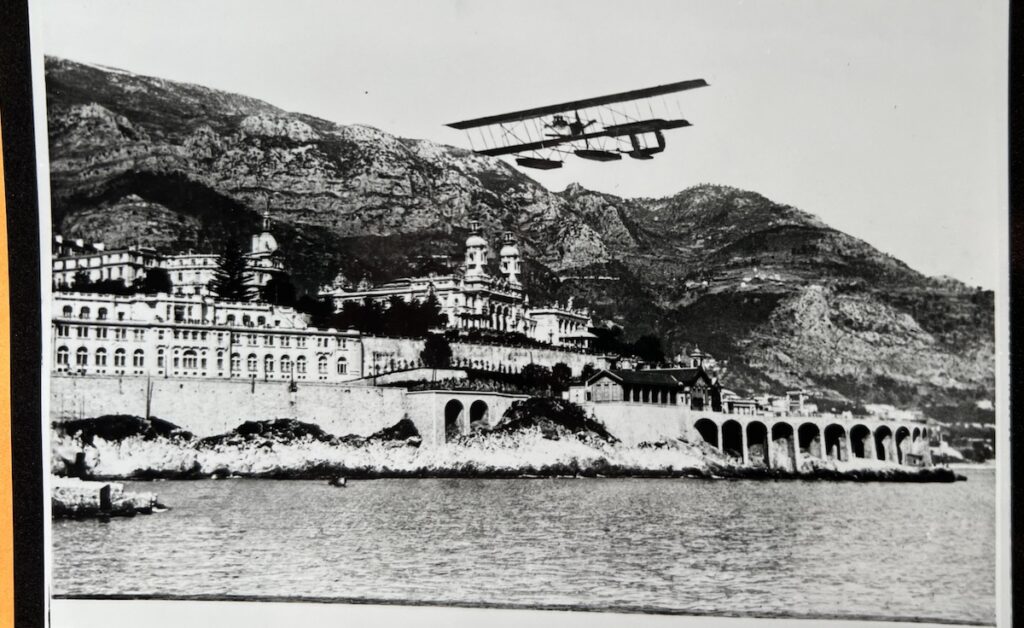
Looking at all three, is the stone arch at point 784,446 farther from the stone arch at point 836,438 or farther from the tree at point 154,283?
the tree at point 154,283

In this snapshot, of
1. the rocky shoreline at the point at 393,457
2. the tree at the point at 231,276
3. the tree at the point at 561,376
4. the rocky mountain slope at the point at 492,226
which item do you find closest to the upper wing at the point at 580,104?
the rocky mountain slope at the point at 492,226

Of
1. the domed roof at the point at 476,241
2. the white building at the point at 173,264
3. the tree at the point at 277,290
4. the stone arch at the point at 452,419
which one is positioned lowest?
the stone arch at the point at 452,419

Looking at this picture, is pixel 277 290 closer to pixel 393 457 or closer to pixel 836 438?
pixel 393 457

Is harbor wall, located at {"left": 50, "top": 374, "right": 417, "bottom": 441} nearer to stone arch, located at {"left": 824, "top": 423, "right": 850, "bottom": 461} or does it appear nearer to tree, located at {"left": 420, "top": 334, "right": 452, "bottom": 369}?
tree, located at {"left": 420, "top": 334, "right": 452, "bottom": 369}

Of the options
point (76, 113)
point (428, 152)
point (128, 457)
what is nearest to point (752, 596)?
point (428, 152)

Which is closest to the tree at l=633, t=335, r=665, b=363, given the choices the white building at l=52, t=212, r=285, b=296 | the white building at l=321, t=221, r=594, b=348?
the white building at l=321, t=221, r=594, b=348

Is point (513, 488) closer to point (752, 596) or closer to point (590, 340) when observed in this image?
point (590, 340)
